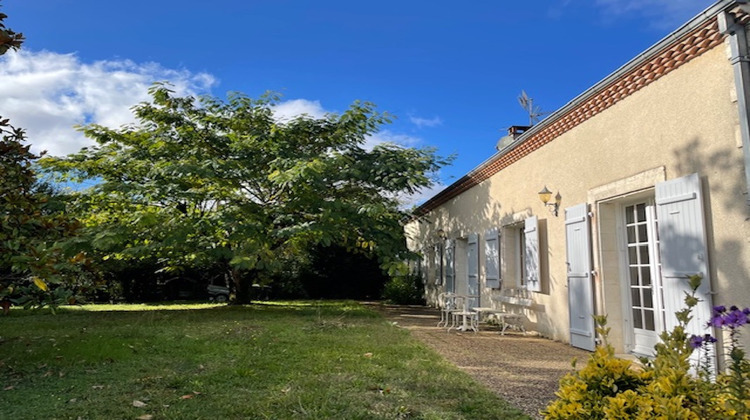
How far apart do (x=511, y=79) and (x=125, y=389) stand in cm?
1125

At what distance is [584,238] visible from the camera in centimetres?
649

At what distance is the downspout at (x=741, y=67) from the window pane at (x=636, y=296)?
2223 millimetres

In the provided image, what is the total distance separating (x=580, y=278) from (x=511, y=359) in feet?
5.54

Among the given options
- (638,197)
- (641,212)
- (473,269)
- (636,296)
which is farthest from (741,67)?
(473,269)

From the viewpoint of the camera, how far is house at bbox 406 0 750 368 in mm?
4340

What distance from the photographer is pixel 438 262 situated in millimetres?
14445

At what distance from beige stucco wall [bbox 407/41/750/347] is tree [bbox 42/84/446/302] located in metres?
3.23

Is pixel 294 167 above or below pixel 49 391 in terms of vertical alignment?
above

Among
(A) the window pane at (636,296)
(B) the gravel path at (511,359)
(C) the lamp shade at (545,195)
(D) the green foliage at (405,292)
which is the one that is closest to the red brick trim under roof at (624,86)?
(C) the lamp shade at (545,195)

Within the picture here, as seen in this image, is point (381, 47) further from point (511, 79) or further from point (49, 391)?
point (49, 391)

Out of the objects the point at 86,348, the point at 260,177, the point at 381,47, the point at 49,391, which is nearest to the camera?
the point at 49,391

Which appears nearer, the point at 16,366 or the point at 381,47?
the point at 16,366

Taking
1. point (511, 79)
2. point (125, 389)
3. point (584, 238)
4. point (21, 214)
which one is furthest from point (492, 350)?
point (511, 79)

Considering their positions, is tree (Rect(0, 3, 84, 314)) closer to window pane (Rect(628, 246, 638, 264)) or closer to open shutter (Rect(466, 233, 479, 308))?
window pane (Rect(628, 246, 638, 264))
